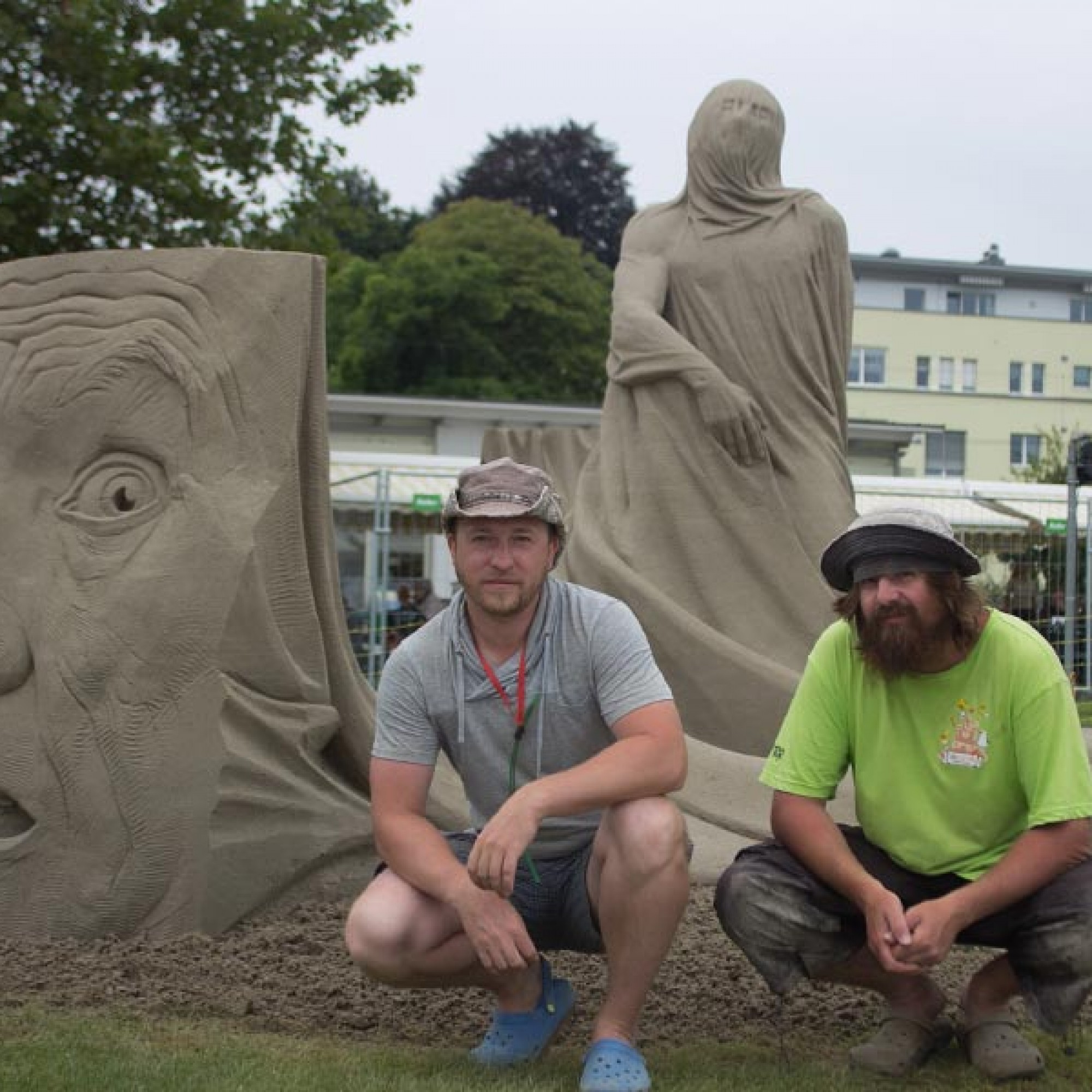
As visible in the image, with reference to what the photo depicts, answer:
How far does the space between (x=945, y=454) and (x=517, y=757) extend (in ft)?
127

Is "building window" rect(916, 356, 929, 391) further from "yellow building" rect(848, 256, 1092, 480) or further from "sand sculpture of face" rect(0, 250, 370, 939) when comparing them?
"sand sculpture of face" rect(0, 250, 370, 939)

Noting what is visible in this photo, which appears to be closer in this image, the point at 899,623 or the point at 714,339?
the point at 899,623

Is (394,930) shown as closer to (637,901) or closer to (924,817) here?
(637,901)

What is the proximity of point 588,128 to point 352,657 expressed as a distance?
128 ft

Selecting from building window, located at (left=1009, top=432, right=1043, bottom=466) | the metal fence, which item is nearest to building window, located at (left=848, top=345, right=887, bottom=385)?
building window, located at (left=1009, top=432, right=1043, bottom=466)

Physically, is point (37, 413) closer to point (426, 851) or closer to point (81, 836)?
point (81, 836)

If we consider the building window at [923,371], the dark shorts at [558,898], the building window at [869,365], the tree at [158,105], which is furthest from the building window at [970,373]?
the dark shorts at [558,898]

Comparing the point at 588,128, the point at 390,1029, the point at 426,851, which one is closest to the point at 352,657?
the point at 390,1029

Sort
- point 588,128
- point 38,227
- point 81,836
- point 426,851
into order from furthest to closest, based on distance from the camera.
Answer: point 588,128 → point 38,227 → point 81,836 → point 426,851

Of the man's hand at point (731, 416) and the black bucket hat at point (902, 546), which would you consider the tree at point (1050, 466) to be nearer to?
the man's hand at point (731, 416)

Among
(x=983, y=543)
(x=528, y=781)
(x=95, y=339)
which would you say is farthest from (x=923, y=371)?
(x=528, y=781)

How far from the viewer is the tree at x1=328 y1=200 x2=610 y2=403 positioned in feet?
110

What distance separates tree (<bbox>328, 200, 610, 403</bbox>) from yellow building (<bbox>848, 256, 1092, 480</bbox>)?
8.86m

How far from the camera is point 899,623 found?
3.15m
